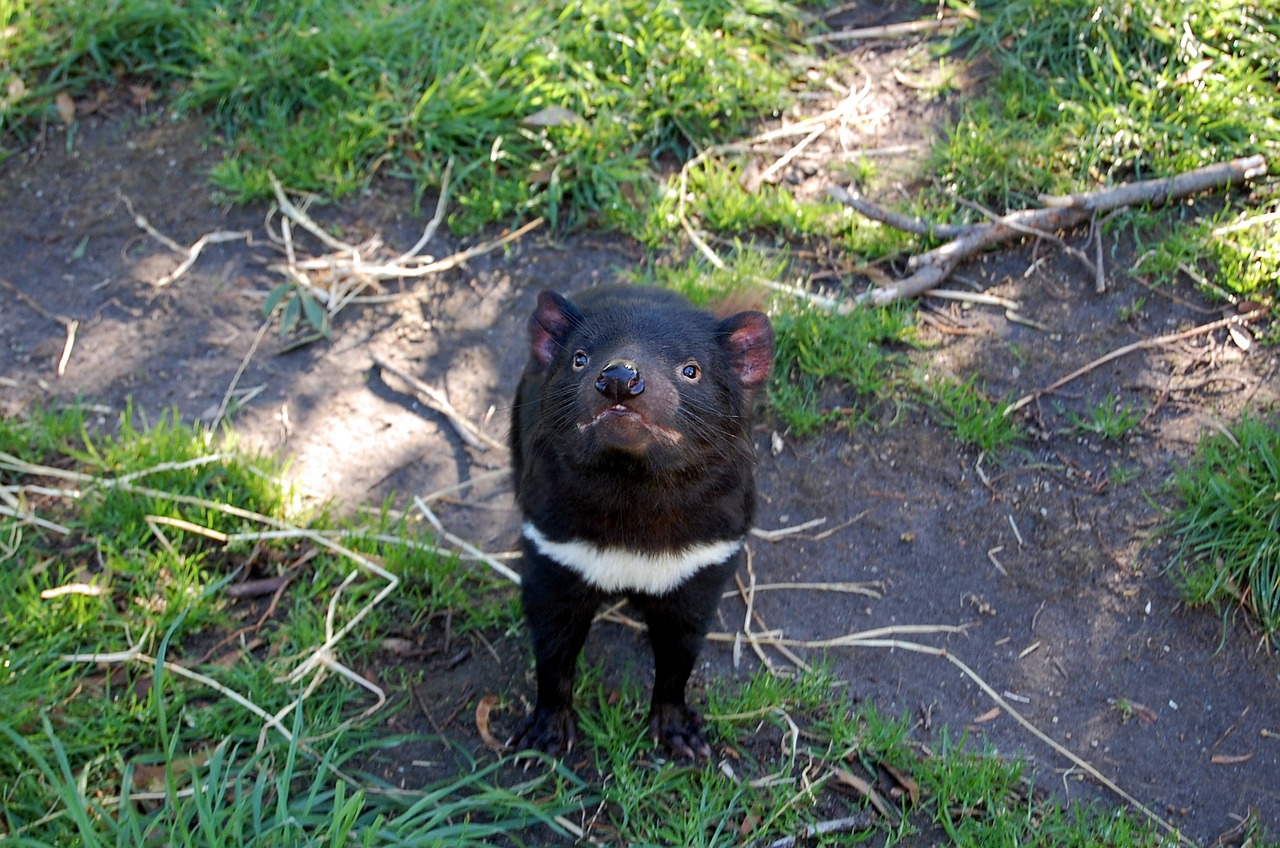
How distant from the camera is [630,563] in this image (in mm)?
2527

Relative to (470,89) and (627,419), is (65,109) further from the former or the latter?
(627,419)

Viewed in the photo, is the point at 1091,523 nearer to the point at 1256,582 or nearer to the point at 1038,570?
the point at 1038,570

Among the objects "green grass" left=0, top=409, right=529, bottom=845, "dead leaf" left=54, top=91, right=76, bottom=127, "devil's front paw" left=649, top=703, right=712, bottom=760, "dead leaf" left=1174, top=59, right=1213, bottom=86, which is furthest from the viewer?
"dead leaf" left=54, top=91, right=76, bottom=127

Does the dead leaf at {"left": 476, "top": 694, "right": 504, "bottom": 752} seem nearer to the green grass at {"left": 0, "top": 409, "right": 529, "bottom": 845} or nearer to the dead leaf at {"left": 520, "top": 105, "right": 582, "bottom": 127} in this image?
the green grass at {"left": 0, "top": 409, "right": 529, "bottom": 845}

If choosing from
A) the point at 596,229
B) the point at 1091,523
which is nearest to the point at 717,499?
the point at 1091,523

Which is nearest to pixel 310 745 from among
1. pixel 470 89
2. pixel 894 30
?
pixel 470 89

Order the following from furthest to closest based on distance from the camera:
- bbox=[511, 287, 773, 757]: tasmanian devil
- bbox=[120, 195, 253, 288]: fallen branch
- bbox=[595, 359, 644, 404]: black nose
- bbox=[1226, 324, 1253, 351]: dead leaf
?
bbox=[120, 195, 253, 288]: fallen branch
bbox=[1226, 324, 1253, 351]: dead leaf
bbox=[511, 287, 773, 757]: tasmanian devil
bbox=[595, 359, 644, 404]: black nose

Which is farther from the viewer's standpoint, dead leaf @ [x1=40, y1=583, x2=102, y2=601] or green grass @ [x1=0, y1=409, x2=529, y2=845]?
dead leaf @ [x1=40, y1=583, x2=102, y2=601]

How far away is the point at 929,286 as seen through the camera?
3883 millimetres

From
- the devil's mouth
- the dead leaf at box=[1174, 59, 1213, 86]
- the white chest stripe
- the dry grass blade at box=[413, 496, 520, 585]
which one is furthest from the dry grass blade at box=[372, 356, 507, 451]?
the dead leaf at box=[1174, 59, 1213, 86]

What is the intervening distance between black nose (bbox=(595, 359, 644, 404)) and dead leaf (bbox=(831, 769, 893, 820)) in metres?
1.18

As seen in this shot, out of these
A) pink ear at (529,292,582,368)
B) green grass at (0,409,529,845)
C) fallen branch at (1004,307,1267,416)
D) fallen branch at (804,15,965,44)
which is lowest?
green grass at (0,409,529,845)

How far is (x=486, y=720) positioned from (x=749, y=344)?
1177 millimetres

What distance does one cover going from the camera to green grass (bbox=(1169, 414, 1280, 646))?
9.95 feet
